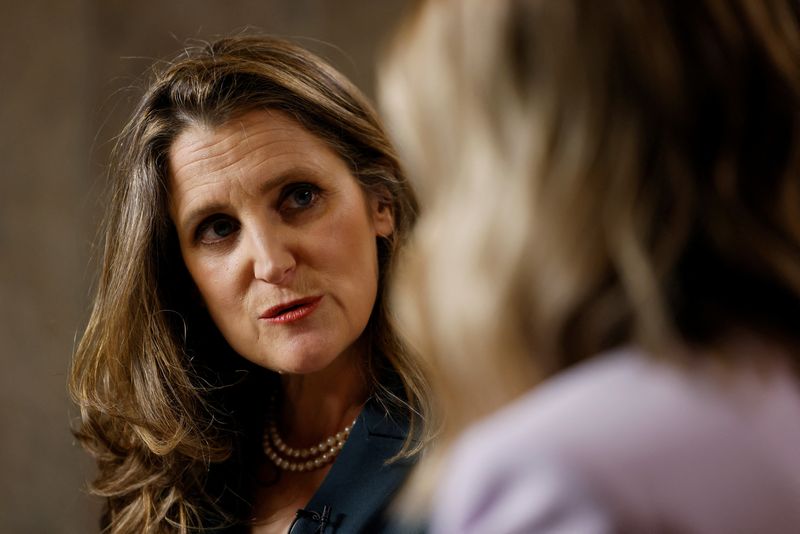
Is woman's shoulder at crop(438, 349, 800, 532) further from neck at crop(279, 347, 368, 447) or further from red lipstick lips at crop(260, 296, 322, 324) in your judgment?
neck at crop(279, 347, 368, 447)

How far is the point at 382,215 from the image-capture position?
1.88 meters

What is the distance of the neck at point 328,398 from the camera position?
6.19ft

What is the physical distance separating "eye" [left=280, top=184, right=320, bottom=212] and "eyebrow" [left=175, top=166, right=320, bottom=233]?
0.06ft

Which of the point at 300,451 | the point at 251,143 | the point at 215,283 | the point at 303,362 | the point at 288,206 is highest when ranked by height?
the point at 251,143

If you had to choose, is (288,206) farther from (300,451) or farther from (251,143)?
(300,451)

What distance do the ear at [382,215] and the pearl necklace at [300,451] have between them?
1.12ft

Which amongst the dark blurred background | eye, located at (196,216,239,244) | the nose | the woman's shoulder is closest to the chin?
the nose

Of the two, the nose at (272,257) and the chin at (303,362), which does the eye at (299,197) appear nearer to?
the nose at (272,257)

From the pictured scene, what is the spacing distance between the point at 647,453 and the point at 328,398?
118cm

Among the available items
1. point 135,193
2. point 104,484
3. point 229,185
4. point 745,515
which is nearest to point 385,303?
point 229,185

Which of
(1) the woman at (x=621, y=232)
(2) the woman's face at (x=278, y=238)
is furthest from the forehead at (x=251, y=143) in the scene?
(1) the woman at (x=621, y=232)

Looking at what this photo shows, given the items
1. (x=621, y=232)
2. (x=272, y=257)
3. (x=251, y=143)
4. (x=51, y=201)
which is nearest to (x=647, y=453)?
(x=621, y=232)

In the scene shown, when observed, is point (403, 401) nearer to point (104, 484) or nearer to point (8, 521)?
point (104, 484)

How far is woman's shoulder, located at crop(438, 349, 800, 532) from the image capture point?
768 millimetres
